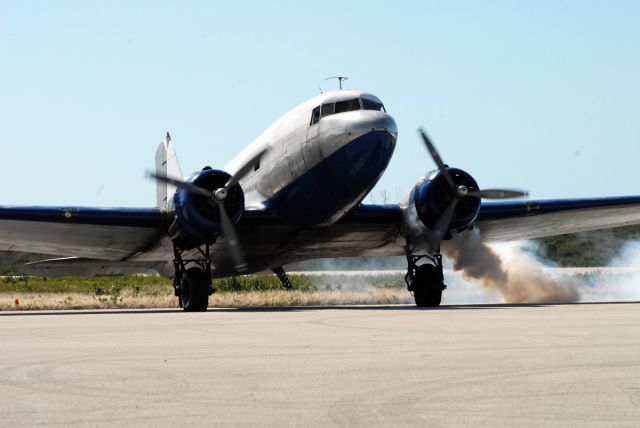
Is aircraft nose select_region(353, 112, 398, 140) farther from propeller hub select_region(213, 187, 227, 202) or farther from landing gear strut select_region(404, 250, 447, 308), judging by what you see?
landing gear strut select_region(404, 250, 447, 308)

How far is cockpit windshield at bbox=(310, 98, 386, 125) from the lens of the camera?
21783 millimetres

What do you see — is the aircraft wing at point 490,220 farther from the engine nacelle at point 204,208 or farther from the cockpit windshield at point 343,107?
the engine nacelle at point 204,208

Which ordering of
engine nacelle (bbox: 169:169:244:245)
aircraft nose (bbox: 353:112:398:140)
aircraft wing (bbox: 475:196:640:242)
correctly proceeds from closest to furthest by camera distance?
1. aircraft nose (bbox: 353:112:398:140)
2. engine nacelle (bbox: 169:169:244:245)
3. aircraft wing (bbox: 475:196:640:242)

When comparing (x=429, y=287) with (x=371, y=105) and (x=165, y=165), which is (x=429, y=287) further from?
(x=165, y=165)

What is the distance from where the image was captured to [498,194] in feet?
72.2

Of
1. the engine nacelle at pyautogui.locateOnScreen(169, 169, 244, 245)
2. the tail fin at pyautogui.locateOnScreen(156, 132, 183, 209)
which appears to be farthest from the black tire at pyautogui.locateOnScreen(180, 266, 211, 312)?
the tail fin at pyautogui.locateOnScreen(156, 132, 183, 209)

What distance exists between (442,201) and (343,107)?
341cm

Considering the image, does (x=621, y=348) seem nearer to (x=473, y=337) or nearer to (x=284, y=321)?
(x=473, y=337)

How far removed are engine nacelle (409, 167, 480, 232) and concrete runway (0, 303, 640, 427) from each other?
31.0 ft

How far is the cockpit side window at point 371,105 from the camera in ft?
71.5

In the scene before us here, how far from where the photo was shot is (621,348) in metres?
9.63

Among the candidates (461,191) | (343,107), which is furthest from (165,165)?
(461,191)

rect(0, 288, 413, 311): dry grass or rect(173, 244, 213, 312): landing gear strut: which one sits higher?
rect(173, 244, 213, 312): landing gear strut

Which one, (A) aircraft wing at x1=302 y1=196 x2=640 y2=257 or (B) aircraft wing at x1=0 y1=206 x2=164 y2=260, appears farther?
(A) aircraft wing at x1=302 y1=196 x2=640 y2=257
